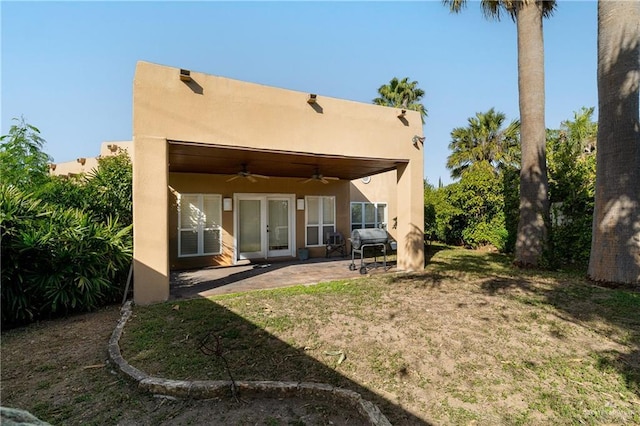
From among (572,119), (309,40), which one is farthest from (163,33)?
(572,119)

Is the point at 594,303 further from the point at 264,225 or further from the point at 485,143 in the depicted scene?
the point at 485,143

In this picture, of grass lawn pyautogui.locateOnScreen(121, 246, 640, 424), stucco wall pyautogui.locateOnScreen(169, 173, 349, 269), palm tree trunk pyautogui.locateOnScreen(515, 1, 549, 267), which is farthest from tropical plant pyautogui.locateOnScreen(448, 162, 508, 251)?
grass lawn pyautogui.locateOnScreen(121, 246, 640, 424)

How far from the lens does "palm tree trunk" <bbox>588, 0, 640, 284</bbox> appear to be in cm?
626

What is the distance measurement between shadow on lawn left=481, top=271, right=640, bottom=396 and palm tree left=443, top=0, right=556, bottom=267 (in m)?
1.69

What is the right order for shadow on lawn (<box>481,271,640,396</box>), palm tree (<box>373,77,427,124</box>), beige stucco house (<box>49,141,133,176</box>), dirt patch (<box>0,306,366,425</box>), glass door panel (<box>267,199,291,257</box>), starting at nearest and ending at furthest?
dirt patch (<box>0,306,366,425</box>)
shadow on lawn (<box>481,271,640,396</box>)
glass door panel (<box>267,199,291,257</box>)
beige stucco house (<box>49,141,133,176</box>)
palm tree (<box>373,77,427,124</box>)

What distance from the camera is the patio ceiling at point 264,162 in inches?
267

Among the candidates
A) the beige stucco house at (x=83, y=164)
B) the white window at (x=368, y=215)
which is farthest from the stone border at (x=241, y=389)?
the beige stucco house at (x=83, y=164)

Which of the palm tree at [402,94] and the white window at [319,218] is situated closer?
the white window at [319,218]

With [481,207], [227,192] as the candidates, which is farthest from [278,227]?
[481,207]

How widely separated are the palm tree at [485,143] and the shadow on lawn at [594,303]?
527 inches

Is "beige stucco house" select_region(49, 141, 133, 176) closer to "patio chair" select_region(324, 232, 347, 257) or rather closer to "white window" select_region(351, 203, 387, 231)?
"patio chair" select_region(324, 232, 347, 257)

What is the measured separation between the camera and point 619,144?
6.36 m

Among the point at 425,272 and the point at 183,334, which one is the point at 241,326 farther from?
the point at 425,272

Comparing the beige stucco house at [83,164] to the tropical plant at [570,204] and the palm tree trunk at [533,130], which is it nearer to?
Result: the palm tree trunk at [533,130]
